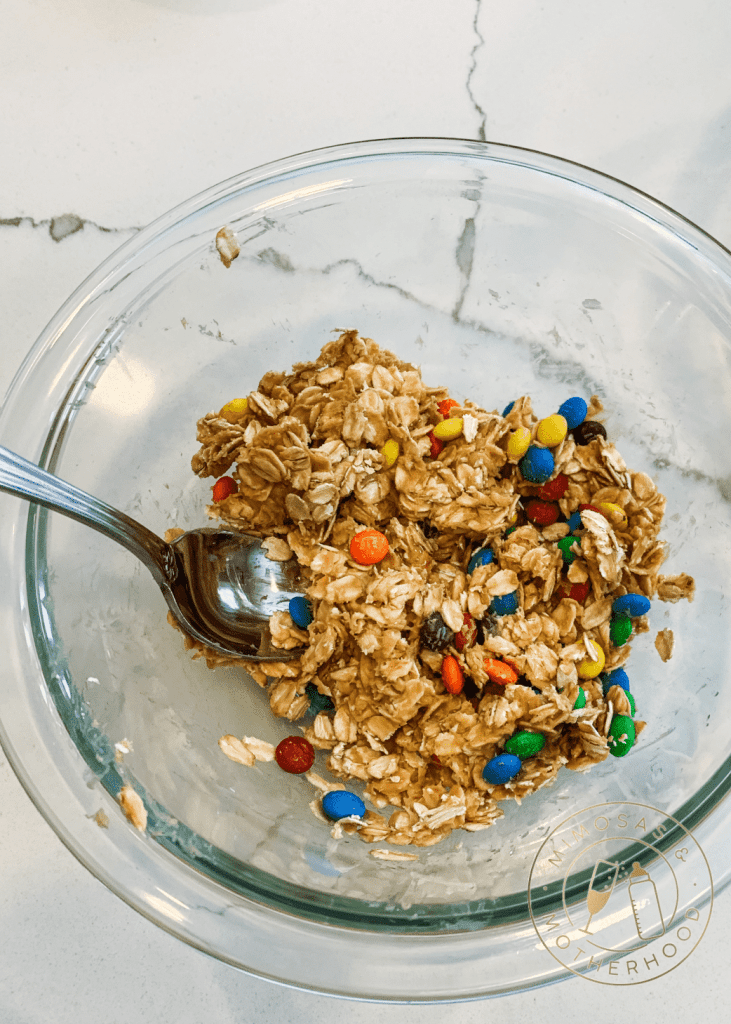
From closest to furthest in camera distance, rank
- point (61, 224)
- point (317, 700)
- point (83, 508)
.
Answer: point (83, 508), point (317, 700), point (61, 224)

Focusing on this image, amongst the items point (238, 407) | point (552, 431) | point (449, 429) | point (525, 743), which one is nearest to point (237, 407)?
point (238, 407)

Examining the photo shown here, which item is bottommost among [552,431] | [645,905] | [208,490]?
[645,905]

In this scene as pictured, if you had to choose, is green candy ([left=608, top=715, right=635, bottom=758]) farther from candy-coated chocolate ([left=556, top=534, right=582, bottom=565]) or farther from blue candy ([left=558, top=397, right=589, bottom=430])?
blue candy ([left=558, top=397, right=589, bottom=430])

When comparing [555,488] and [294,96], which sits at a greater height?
[294,96]

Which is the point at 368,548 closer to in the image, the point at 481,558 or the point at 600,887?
the point at 481,558

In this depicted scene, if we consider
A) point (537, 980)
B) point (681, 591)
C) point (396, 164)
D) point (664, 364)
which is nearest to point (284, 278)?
point (396, 164)

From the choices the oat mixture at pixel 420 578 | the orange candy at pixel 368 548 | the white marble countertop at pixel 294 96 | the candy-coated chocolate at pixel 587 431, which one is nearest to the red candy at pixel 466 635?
the oat mixture at pixel 420 578

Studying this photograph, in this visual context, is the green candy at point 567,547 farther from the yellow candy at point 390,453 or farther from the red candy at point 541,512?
the yellow candy at point 390,453
